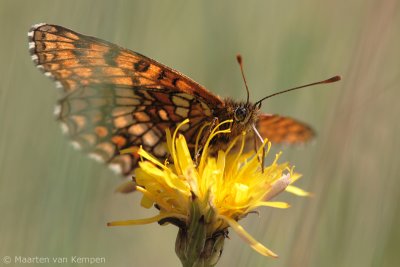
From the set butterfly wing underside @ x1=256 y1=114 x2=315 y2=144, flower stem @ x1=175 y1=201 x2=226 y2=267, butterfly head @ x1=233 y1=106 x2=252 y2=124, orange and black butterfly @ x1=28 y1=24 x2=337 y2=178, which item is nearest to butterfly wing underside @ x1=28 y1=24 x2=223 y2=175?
orange and black butterfly @ x1=28 y1=24 x2=337 y2=178

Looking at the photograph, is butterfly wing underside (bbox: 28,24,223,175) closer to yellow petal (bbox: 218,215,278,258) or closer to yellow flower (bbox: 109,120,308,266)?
yellow flower (bbox: 109,120,308,266)

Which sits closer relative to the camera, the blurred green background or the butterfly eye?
the butterfly eye

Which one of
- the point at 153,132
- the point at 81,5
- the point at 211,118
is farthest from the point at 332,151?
the point at 81,5

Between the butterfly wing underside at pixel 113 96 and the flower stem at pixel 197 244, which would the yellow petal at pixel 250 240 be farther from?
the butterfly wing underside at pixel 113 96

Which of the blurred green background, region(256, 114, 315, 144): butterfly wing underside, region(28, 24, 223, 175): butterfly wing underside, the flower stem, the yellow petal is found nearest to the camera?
Answer: the yellow petal

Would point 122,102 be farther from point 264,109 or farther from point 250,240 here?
point 264,109

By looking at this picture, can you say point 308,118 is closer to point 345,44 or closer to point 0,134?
point 345,44

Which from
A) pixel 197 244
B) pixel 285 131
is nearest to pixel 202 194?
pixel 197 244
